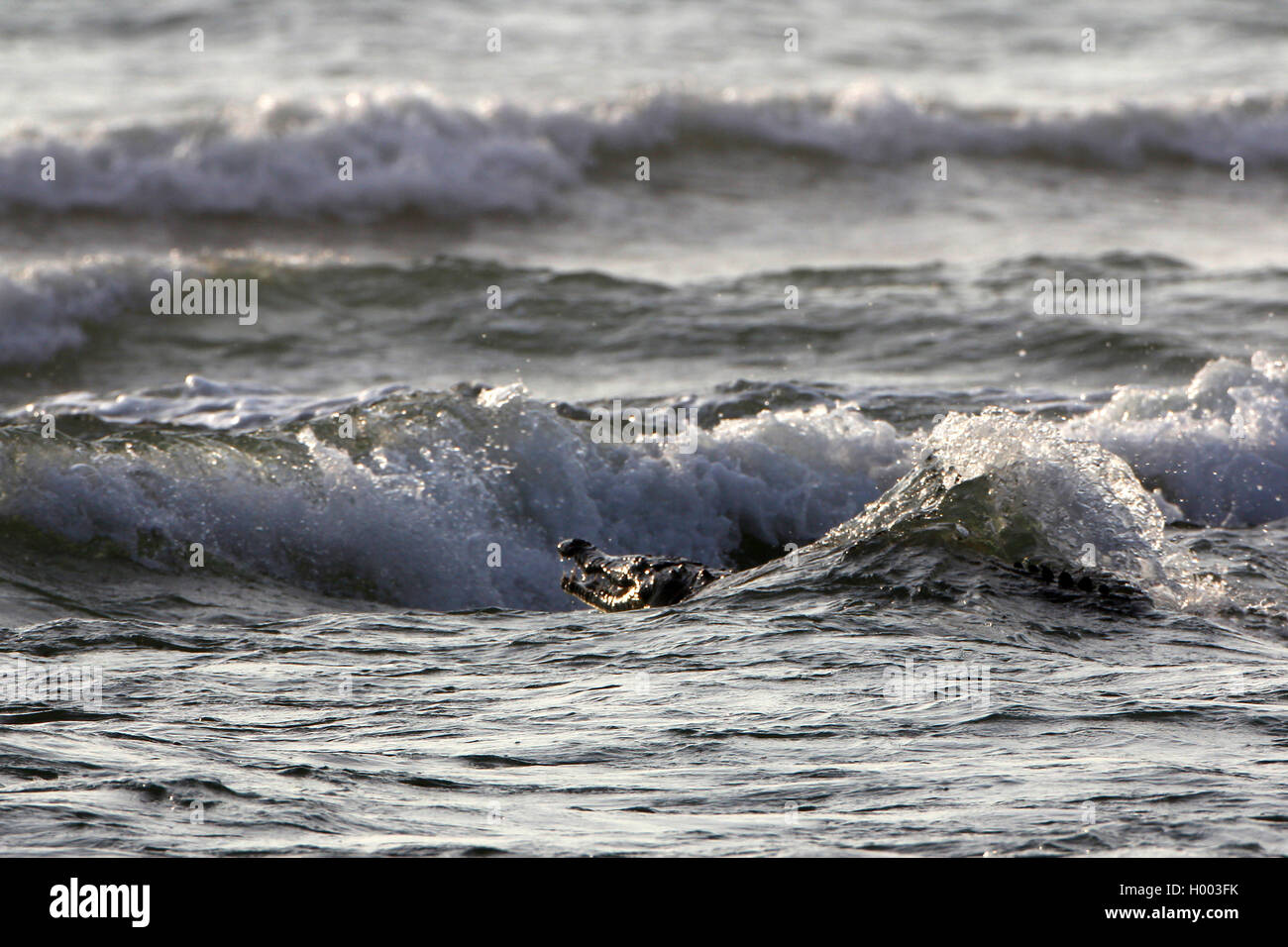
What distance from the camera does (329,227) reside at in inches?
623

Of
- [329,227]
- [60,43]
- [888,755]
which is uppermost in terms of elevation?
[60,43]

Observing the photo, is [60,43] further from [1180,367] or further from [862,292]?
[1180,367]

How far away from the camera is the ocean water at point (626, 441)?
4.27 meters

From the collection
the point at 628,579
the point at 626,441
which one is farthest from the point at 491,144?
the point at 628,579

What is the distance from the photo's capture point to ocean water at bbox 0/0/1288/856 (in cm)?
427

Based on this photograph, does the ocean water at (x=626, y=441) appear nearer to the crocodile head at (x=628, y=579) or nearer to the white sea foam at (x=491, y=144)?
the white sea foam at (x=491, y=144)

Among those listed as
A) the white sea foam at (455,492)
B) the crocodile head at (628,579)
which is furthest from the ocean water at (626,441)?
the crocodile head at (628,579)

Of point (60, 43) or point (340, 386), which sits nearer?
point (340, 386)

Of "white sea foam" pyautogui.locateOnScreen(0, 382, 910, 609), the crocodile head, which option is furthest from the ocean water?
the crocodile head

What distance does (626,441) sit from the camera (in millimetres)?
9000

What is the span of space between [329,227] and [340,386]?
16.3ft

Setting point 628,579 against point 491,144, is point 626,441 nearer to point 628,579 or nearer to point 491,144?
point 628,579

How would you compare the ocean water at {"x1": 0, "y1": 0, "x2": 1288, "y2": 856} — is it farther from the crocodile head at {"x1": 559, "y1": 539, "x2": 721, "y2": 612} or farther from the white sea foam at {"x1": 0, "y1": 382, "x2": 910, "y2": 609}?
the crocodile head at {"x1": 559, "y1": 539, "x2": 721, "y2": 612}
